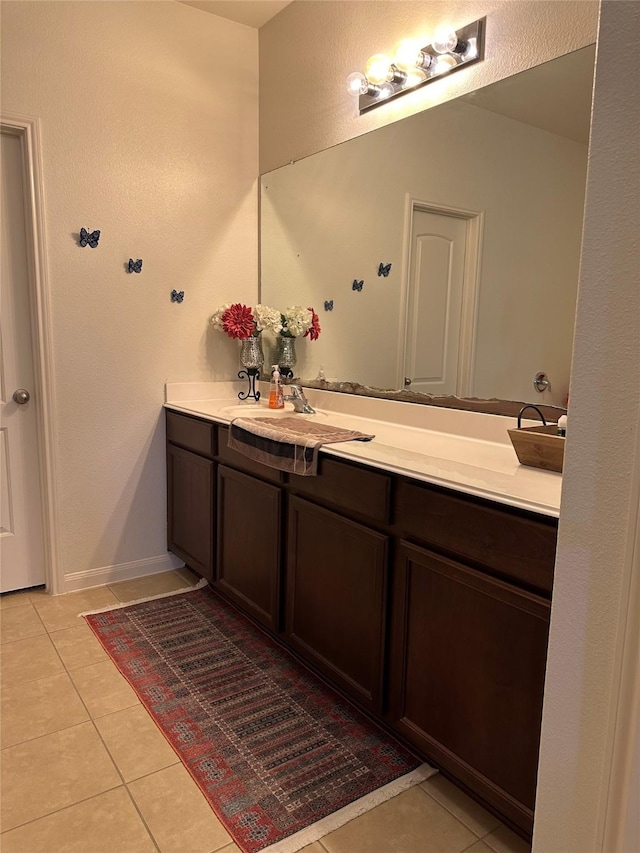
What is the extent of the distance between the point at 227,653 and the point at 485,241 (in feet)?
5.84

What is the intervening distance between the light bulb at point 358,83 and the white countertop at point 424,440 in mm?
1221

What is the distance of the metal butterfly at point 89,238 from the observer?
2.67m

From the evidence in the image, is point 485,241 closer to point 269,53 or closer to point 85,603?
point 269,53

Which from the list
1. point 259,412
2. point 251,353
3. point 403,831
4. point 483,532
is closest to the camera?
point 483,532

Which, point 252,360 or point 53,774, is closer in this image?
point 53,774

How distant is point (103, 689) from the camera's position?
6.86 feet

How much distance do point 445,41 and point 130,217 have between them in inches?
60.4

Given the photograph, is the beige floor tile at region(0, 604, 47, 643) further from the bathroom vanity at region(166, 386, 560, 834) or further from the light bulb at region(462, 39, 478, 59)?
the light bulb at region(462, 39, 478, 59)

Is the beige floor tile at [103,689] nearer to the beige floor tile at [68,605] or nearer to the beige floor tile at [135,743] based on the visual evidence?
the beige floor tile at [135,743]

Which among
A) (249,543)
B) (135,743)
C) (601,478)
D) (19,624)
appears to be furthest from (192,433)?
(601,478)

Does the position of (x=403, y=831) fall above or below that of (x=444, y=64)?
below

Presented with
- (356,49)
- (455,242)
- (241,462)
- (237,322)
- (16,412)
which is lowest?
(241,462)

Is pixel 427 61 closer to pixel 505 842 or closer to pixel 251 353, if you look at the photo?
pixel 251 353

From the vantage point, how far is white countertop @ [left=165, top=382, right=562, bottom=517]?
1445 mm
